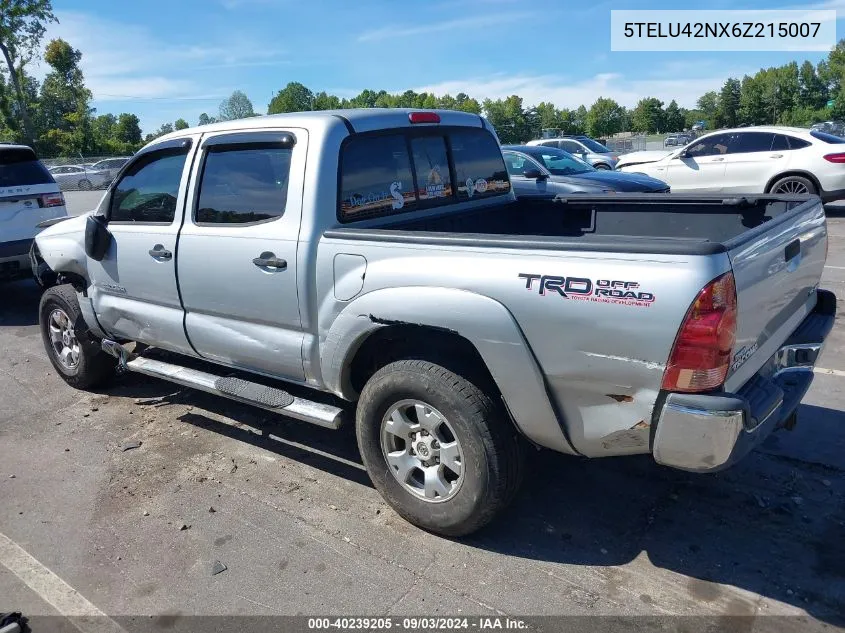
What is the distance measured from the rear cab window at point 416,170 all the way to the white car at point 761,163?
9565 mm

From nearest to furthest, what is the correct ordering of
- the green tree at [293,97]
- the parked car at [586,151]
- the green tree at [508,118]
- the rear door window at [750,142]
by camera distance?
the rear door window at [750,142] → the parked car at [586,151] → the green tree at [508,118] → the green tree at [293,97]

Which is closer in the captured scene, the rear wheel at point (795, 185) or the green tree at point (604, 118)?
the rear wheel at point (795, 185)

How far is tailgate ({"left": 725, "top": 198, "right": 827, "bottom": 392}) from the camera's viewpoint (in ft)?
8.65

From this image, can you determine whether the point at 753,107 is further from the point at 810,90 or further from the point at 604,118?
the point at 604,118

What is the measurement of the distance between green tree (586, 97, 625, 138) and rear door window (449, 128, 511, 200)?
81.6 m

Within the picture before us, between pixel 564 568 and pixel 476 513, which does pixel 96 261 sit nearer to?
pixel 476 513

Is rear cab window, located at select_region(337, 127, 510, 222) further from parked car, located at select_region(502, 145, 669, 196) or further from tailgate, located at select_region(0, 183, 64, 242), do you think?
tailgate, located at select_region(0, 183, 64, 242)

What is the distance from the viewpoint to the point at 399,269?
10.3ft

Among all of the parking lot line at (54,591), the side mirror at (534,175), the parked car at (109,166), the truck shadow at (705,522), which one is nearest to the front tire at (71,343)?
the parking lot line at (54,591)

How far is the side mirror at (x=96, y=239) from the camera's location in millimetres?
4629

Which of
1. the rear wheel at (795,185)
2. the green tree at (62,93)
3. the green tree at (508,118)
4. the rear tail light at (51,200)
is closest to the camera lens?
the rear tail light at (51,200)

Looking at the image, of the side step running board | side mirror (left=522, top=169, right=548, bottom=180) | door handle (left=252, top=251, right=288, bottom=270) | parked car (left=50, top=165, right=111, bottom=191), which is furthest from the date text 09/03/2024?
parked car (left=50, top=165, right=111, bottom=191)

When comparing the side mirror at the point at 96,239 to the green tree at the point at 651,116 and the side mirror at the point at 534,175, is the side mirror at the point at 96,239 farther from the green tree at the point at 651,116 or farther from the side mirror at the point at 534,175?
the green tree at the point at 651,116

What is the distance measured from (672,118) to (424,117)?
283ft
